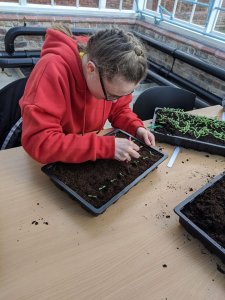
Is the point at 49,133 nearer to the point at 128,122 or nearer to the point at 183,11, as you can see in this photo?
the point at 128,122

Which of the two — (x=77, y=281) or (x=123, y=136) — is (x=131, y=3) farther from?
(x=77, y=281)

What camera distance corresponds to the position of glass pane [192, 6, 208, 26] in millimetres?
2609

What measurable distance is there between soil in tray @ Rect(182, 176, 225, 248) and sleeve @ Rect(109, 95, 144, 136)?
452mm

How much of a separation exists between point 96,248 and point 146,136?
567 mm

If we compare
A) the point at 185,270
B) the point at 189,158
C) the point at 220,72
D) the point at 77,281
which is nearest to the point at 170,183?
the point at 189,158

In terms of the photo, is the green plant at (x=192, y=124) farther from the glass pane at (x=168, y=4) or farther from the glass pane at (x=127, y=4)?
the glass pane at (x=127, y=4)

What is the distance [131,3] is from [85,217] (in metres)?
3.18

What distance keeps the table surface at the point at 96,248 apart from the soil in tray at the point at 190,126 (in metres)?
0.36

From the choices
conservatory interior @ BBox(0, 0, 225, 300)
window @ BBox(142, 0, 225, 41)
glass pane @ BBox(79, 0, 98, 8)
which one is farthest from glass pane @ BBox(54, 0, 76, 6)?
conservatory interior @ BBox(0, 0, 225, 300)

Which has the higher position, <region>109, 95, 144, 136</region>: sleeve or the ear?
the ear

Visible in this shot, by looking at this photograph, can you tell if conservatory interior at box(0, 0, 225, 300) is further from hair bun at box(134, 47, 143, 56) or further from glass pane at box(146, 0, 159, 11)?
glass pane at box(146, 0, 159, 11)

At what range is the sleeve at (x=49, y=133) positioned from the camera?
36.5 inches

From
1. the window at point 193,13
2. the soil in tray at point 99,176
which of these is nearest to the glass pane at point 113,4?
the window at point 193,13

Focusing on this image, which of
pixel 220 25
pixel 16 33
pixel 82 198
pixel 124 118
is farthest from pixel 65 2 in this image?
pixel 82 198
